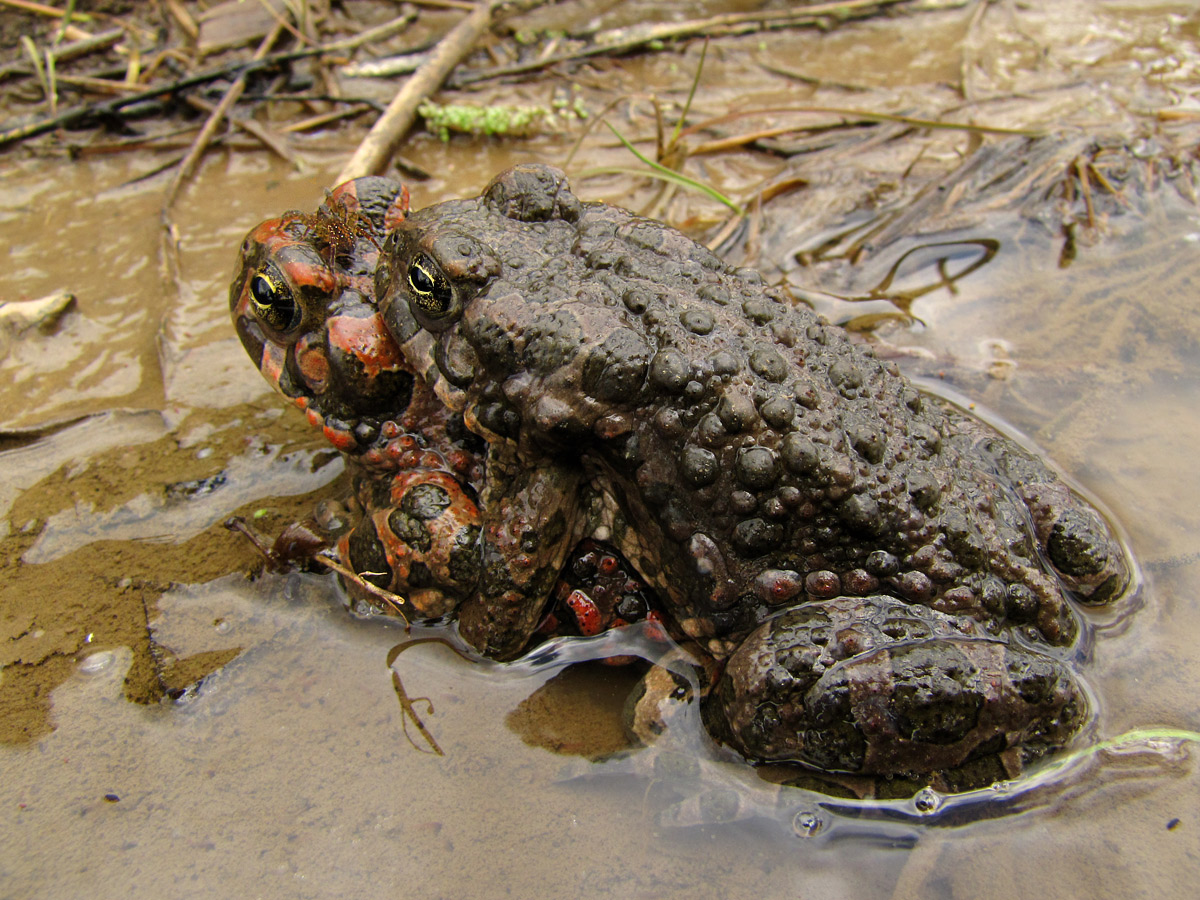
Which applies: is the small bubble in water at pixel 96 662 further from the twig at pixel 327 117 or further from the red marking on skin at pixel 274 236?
the twig at pixel 327 117

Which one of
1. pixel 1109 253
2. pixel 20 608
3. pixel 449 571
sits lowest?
pixel 20 608

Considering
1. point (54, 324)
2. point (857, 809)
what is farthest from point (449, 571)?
point (54, 324)

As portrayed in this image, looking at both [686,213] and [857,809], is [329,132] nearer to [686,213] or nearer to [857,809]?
[686,213]

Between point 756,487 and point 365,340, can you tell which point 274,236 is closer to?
point 365,340

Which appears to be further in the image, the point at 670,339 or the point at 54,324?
the point at 54,324

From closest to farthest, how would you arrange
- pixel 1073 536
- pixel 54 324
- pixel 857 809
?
1. pixel 857 809
2. pixel 1073 536
3. pixel 54 324

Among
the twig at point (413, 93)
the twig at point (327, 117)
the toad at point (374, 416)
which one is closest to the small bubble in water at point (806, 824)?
the toad at point (374, 416)

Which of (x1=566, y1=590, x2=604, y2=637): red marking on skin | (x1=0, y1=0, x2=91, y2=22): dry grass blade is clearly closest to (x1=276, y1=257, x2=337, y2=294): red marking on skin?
(x1=566, y1=590, x2=604, y2=637): red marking on skin

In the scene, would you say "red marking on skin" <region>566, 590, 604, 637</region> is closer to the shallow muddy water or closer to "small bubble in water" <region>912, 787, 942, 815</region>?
the shallow muddy water
